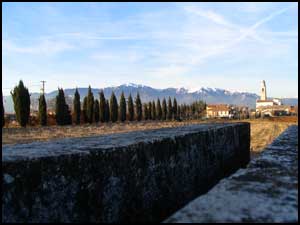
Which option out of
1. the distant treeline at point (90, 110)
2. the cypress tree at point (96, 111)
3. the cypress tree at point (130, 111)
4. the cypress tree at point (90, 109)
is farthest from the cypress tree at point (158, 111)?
the cypress tree at point (90, 109)

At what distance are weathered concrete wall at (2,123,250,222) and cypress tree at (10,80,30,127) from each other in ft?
143

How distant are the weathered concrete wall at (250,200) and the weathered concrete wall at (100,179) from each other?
59.9 inches

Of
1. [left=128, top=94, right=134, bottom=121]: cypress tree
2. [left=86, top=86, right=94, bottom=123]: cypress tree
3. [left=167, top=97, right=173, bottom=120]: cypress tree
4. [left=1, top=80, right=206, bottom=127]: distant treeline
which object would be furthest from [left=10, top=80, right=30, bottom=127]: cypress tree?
[left=167, top=97, right=173, bottom=120]: cypress tree

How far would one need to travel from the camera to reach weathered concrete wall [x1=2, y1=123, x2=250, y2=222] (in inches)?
121

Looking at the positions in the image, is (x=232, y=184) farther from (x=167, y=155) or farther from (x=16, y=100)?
(x=16, y=100)

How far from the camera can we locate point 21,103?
155ft

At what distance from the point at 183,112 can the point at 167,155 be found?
9732 cm

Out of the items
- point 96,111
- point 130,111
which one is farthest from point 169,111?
point 96,111

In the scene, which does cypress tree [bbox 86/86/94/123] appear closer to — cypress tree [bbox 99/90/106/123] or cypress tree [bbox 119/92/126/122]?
cypress tree [bbox 99/90/106/123]

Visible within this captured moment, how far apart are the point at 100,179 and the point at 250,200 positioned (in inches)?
83.0

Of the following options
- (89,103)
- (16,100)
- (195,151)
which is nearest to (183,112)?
(89,103)

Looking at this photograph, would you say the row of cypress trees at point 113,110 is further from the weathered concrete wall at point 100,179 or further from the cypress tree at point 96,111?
the weathered concrete wall at point 100,179

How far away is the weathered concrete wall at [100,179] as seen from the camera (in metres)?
3.07

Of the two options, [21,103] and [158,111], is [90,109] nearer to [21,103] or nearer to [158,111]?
[21,103]
